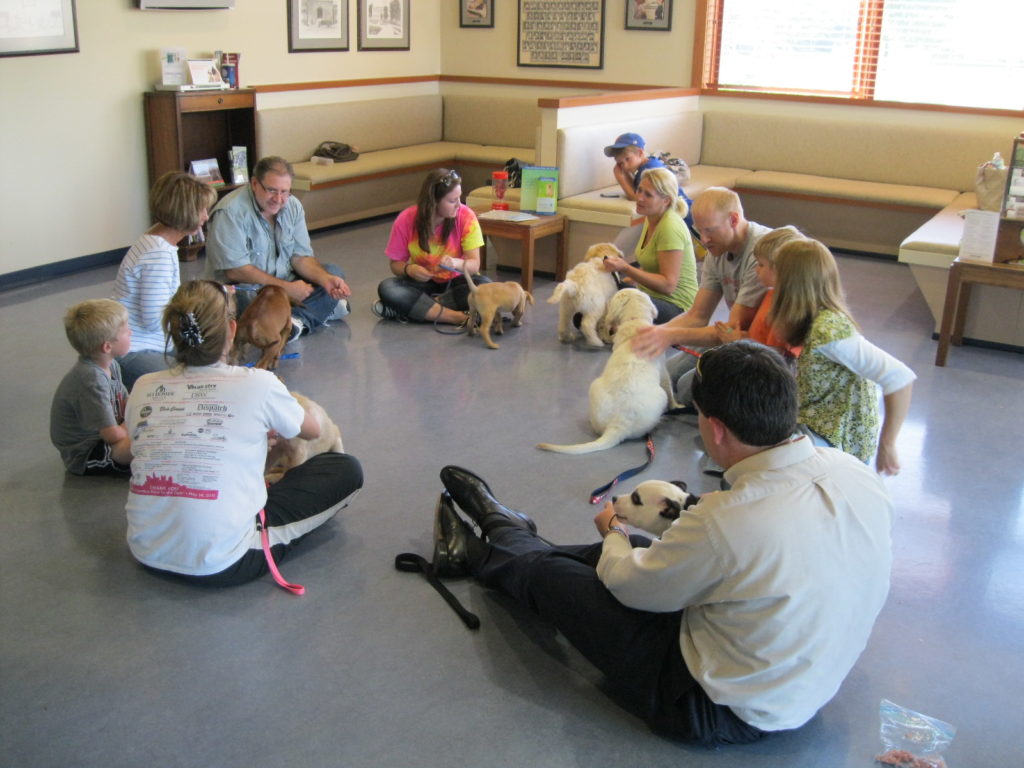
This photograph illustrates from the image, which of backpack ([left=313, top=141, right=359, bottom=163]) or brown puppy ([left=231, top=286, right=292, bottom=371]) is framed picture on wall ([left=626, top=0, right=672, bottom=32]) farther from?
brown puppy ([left=231, top=286, right=292, bottom=371])

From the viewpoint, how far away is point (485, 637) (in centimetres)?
254

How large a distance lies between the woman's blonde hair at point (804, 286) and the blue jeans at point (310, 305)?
2.86m

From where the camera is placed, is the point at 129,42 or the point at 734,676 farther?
the point at 129,42

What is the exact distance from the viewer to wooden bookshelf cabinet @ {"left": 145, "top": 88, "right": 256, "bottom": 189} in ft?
21.4

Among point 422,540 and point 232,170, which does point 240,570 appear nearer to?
point 422,540

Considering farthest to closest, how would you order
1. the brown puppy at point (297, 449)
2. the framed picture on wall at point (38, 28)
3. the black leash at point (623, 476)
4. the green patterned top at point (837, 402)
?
1. the framed picture on wall at point (38, 28)
2. the black leash at point (623, 476)
3. the brown puppy at point (297, 449)
4. the green patterned top at point (837, 402)

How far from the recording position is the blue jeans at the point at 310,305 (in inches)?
195

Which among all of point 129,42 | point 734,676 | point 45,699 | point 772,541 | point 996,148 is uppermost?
point 129,42

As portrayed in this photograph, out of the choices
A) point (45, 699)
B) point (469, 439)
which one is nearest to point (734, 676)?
point (45, 699)

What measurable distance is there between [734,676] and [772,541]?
323 millimetres

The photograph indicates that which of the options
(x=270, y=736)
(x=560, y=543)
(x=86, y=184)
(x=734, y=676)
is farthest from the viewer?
(x=86, y=184)

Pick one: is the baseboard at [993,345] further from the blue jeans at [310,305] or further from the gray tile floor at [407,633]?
the blue jeans at [310,305]

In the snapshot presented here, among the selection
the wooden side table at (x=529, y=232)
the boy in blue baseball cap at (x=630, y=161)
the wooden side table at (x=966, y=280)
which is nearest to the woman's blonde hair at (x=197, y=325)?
the wooden side table at (x=529, y=232)

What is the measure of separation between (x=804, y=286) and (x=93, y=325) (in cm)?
227
